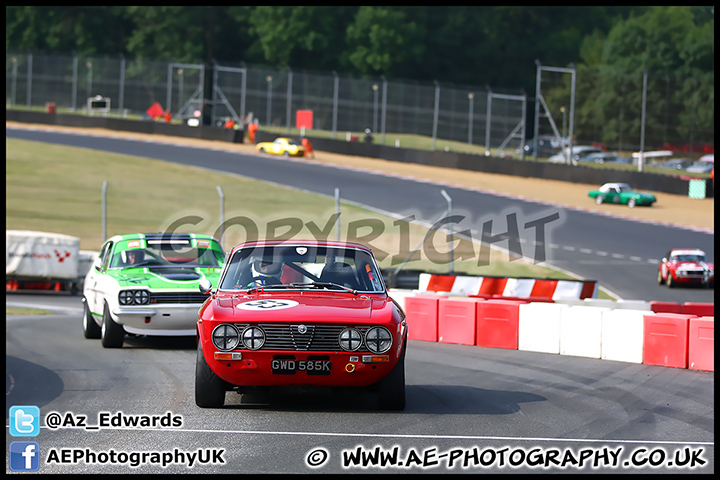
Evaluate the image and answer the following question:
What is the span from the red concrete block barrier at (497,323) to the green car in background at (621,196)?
27.2m

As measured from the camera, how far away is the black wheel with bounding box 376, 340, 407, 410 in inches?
309

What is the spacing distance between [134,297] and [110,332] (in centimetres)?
75

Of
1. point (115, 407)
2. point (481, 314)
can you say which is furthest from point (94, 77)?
point (115, 407)

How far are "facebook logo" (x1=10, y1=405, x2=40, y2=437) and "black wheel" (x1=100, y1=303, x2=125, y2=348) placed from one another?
4476 millimetres

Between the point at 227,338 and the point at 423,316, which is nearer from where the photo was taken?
the point at 227,338

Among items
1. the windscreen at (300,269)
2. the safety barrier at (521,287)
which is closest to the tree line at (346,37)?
the safety barrier at (521,287)

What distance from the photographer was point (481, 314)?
14.0m

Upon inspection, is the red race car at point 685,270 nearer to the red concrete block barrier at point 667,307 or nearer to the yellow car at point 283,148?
the red concrete block barrier at point 667,307

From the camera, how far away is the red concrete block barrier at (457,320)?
1419cm

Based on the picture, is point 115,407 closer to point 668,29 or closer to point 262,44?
point 668,29

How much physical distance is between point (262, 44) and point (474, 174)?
159ft

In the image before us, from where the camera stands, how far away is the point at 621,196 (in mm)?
40031

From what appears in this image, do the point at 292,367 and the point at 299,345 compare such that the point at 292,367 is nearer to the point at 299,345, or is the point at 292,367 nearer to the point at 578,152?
the point at 299,345

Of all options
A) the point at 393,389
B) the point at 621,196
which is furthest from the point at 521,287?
the point at 621,196
